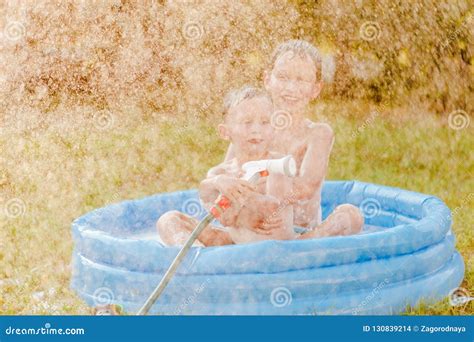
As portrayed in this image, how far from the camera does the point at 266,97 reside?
211cm

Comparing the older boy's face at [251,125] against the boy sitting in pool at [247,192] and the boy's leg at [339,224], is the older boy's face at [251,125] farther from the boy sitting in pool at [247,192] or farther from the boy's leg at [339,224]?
the boy's leg at [339,224]

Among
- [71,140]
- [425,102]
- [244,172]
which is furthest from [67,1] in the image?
[244,172]

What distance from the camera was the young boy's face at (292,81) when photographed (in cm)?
227

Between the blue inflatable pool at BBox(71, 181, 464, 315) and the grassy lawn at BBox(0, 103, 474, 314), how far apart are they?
593 millimetres

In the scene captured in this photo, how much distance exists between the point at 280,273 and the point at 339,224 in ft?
1.33

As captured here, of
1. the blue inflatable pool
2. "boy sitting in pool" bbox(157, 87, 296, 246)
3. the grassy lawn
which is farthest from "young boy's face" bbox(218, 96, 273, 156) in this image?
the grassy lawn

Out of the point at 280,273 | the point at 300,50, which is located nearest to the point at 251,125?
the point at 300,50

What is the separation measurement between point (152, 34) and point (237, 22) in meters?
0.51

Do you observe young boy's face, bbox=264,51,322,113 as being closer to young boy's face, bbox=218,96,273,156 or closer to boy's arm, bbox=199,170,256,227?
young boy's face, bbox=218,96,273,156

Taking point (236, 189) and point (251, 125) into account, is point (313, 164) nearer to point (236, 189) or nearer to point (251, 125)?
point (251, 125)

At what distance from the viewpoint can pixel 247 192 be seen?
6.51ft

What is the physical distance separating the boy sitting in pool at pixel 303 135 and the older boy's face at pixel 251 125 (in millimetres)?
102
